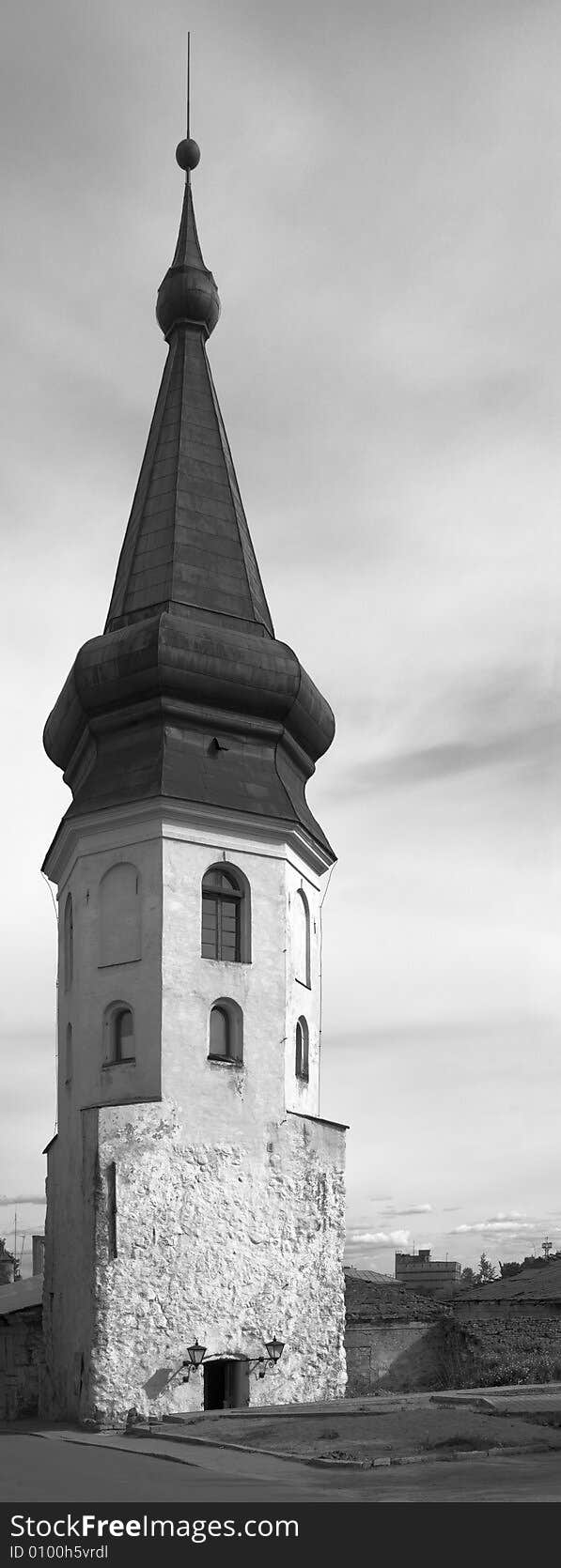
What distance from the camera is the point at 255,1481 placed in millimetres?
14789

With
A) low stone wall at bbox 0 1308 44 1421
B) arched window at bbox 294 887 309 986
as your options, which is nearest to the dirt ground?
low stone wall at bbox 0 1308 44 1421

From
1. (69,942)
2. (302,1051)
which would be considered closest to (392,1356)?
(302,1051)

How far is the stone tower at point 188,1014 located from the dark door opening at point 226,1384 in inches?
1.4

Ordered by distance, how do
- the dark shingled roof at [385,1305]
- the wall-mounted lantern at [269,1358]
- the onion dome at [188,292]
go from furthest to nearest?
the onion dome at [188,292] → the dark shingled roof at [385,1305] → the wall-mounted lantern at [269,1358]

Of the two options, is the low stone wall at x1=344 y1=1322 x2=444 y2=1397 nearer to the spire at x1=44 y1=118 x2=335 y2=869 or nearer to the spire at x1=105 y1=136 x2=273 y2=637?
the spire at x1=44 y1=118 x2=335 y2=869

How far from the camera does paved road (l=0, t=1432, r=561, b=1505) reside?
12.7 m

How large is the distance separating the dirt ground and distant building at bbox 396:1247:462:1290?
2515 centimetres

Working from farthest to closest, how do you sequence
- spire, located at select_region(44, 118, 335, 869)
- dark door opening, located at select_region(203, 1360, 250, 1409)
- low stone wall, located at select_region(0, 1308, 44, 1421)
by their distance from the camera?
1. low stone wall, located at select_region(0, 1308, 44, 1421)
2. spire, located at select_region(44, 118, 335, 869)
3. dark door opening, located at select_region(203, 1360, 250, 1409)

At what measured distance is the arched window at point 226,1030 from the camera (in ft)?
91.7

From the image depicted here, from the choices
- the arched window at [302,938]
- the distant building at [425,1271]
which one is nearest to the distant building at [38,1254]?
the distant building at [425,1271]

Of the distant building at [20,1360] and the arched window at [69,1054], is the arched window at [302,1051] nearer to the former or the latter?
the arched window at [69,1054]

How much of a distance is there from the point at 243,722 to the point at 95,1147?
8327 mm

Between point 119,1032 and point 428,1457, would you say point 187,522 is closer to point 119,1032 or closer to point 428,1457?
point 119,1032

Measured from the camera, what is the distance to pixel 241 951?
2844 cm
